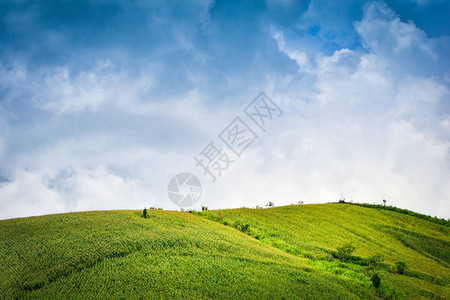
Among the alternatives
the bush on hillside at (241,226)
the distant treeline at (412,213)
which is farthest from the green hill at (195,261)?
the distant treeline at (412,213)

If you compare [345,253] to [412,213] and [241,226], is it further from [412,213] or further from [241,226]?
[412,213]

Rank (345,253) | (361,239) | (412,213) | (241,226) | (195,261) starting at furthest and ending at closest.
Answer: (412,213), (361,239), (241,226), (345,253), (195,261)

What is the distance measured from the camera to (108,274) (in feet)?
51.4

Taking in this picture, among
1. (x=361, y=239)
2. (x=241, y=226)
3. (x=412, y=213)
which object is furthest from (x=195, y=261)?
(x=412, y=213)

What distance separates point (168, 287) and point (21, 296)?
6.88 meters

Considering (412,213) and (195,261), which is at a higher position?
(412,213)

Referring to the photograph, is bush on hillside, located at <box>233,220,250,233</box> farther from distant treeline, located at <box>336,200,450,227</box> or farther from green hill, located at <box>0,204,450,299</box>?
distant treeline, located at <box>336,200,450,227</box>

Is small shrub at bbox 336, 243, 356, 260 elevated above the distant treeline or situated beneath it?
situated beneath

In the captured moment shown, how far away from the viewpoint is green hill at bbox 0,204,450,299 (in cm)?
1485

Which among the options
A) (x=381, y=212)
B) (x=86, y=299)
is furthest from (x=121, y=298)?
(x=381, y=212)

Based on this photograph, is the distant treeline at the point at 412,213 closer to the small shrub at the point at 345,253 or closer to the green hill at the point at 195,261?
the green hill at the point at 195,261

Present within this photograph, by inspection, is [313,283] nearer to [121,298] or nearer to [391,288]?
[391,288]

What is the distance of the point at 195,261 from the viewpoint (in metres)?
18.2

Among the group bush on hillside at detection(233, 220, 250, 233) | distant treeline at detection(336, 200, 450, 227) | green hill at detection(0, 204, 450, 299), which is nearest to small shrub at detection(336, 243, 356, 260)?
green hill at detection(0, 204, 450, 299)
